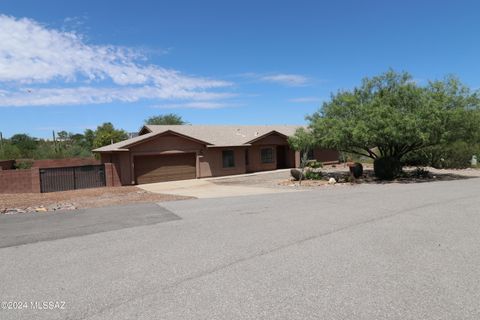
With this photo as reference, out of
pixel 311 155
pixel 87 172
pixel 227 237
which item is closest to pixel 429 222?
pixel 227 237

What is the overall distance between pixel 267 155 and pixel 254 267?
90.4 ft

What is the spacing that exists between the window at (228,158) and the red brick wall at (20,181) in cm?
1307

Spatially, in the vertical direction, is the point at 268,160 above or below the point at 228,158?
below

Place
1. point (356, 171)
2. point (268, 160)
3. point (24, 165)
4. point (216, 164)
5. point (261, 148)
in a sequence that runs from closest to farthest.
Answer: point (356, 171) → point (216, 164) → point (261, 148) → point (268, 160) → point (24, 165)

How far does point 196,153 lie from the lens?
2773 centimetres

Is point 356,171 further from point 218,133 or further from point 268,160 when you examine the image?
point 218,133

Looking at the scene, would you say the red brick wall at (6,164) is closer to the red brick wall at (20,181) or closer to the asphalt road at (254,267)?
the red brick wall at (20,181)

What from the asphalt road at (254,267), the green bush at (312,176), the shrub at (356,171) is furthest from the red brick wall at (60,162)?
the asphalt road at (254,267)

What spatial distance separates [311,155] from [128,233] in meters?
29.2

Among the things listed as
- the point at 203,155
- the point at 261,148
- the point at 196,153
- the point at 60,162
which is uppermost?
the point at 261,148

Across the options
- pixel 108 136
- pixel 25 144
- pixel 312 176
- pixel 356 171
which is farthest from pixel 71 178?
pixel 25 144

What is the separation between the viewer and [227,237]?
25.3 ft

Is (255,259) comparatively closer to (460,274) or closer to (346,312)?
(346,312)

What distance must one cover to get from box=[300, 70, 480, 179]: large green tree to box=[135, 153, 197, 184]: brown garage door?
9203mm
